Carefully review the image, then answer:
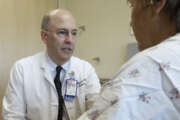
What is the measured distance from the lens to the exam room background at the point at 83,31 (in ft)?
5.89

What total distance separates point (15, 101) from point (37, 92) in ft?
0.46

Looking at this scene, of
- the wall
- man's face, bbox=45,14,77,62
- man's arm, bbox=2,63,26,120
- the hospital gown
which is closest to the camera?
the hospital gown

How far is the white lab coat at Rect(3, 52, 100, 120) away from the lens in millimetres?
1179

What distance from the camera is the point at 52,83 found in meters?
1.22

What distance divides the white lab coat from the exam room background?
0.59 m

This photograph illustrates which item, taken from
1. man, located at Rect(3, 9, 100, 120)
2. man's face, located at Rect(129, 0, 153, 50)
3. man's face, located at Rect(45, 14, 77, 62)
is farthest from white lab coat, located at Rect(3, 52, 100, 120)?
man's face, located at Rect(129, 0, 153, 50)

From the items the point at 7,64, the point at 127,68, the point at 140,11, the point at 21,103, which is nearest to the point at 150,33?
the point at 140,11

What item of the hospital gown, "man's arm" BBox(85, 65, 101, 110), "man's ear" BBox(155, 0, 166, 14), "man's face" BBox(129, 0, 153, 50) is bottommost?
"man's arm" BBox(85, 65, 101, 110)

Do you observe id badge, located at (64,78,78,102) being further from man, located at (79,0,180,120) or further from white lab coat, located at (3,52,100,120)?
man, located at (79,0,180,120)

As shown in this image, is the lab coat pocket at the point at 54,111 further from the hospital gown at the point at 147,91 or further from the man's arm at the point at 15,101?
the hospital gown at the point at 147,91

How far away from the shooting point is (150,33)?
581 mm

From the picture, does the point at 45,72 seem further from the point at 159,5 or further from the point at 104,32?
the point at 104,32

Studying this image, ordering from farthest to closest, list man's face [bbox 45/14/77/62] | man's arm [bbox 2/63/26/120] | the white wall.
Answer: the white wall < man's face [bbox 45/14/77/62] < man's arm [bbox 2/63/26/120]

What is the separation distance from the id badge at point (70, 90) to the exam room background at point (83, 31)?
82 cm
